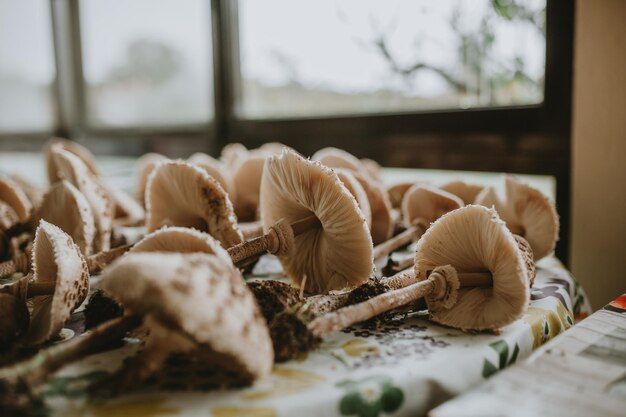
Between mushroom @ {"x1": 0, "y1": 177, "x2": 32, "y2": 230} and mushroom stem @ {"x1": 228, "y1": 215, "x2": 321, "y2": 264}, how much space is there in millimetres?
619

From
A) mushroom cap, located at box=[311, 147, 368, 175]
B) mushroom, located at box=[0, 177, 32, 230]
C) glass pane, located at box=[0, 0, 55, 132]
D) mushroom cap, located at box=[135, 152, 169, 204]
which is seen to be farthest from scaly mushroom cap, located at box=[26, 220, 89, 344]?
glass pane, located at box=[0, 0, 55, 132]

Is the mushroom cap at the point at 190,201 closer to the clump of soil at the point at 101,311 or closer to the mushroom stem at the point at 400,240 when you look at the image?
the clump of soil at the point at 101,311

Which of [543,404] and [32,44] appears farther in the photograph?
[32,44]

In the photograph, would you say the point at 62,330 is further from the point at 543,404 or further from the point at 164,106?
the point at 164,106

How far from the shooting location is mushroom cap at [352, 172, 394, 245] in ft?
3.55

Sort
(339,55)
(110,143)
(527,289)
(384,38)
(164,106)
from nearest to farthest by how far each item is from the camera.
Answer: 1. (527,289)
2. (384,38)
3. (339,55)
4. (164,106)
5. (110,143)

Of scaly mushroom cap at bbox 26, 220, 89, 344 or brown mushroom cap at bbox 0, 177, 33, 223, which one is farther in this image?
brown mushroom cap at bbox 0, 177, 33, 223

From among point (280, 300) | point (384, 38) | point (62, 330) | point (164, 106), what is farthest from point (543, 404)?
point (164, 106)

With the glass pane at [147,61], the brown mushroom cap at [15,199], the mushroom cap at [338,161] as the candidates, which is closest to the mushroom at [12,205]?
the brown mushroom cap at [15,199]

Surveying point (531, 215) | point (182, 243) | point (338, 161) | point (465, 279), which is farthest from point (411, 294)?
point (338, 161)

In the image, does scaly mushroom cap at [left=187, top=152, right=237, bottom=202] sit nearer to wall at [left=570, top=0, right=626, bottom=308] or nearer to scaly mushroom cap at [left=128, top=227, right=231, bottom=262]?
scaly mushroom cap at [left=128, top=227, right=231, bottom=262]

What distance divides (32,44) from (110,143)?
4.33ft

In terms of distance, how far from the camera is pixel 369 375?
583 mm

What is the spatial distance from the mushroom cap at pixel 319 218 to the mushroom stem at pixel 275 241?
2cm
